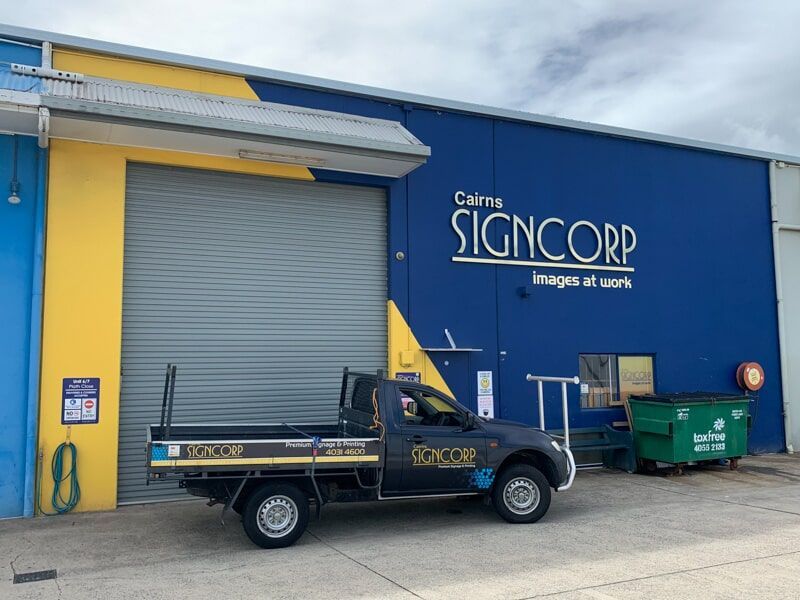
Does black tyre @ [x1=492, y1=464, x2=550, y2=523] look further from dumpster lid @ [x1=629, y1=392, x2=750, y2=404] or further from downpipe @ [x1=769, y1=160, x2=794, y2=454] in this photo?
downpipe @ [x1=769, y1=160, x2=794, y2=454]

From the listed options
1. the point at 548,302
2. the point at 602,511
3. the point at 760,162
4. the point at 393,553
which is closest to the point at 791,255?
the point at 760,162

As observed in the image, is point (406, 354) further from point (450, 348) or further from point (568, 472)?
point (568, 472)

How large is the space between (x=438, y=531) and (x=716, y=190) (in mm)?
11149

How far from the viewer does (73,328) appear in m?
9.95

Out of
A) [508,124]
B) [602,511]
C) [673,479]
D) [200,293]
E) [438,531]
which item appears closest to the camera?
[438,531]

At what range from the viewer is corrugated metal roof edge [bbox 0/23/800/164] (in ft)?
33.9

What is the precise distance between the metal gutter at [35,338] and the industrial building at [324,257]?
30mm

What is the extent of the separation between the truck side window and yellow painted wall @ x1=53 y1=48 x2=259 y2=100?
5.86 metres

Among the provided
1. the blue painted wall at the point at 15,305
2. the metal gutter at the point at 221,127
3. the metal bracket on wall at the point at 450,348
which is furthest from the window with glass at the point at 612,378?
the blue painted wall at the point at 15,305

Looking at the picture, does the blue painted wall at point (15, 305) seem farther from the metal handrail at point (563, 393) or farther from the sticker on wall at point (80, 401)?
the metal handrail at point (563, 393)

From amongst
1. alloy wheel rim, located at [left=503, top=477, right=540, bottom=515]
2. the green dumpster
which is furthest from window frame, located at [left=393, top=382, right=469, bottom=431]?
the green dumpster

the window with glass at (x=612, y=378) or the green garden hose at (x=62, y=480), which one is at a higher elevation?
the window with glass at (x=612, y=378)

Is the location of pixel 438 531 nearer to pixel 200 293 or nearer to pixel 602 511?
pixel 602 511

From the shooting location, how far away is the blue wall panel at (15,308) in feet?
31.2
